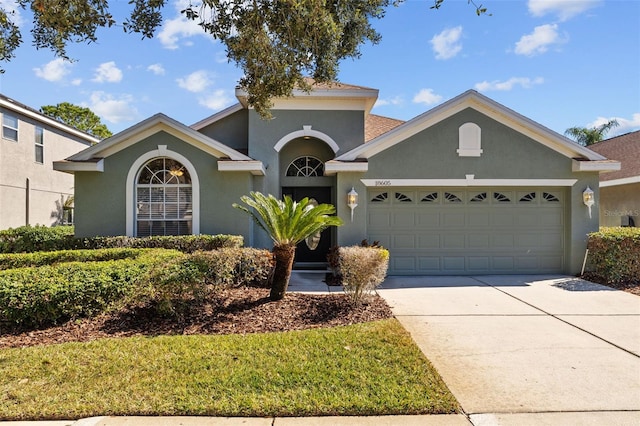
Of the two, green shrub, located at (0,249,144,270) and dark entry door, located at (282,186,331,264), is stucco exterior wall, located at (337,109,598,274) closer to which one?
dark entry door, located at (282,186,331,264)

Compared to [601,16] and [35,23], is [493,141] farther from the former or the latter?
[35,23]

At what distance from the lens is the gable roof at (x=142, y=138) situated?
11047 mm

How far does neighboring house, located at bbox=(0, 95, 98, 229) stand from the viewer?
53.9 ft

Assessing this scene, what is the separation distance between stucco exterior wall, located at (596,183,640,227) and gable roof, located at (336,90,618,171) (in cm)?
534

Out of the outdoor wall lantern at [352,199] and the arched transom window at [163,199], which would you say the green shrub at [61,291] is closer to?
the arched transom window at [163,199]

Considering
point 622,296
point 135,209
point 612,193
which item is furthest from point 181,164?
point 612,193

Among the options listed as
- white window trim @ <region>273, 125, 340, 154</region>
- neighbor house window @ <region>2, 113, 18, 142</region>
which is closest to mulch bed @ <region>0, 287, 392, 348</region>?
white window trim @ <region>273, 125, 340, 154</region>

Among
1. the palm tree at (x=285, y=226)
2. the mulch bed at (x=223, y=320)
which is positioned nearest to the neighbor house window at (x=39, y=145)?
the mulch bed at (x=223, y=320)

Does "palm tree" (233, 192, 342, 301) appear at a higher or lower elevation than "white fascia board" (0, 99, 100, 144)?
lower

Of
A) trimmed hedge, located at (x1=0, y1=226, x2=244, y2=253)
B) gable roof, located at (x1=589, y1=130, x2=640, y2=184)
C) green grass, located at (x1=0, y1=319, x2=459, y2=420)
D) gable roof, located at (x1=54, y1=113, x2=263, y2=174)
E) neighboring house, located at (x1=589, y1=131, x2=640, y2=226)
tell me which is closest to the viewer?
green grass, located at (x1=0, y1=319, x2=459, y2=420)

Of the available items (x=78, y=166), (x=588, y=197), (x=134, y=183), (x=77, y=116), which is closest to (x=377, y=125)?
(x=588, y=197)

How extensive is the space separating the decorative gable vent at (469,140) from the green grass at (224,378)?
23.3 feet

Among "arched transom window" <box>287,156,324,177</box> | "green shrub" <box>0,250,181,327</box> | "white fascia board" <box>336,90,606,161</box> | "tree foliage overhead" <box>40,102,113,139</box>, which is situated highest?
"tree foliage overhead" <box>40,102,113,139</box>

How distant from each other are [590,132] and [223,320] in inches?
1165
